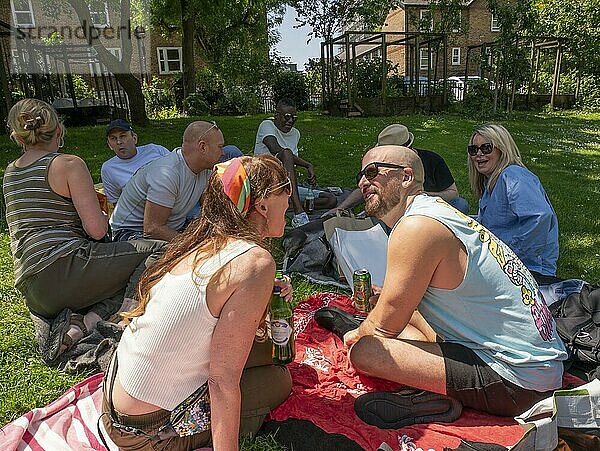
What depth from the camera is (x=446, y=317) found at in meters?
2.66

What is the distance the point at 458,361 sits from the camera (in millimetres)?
2654

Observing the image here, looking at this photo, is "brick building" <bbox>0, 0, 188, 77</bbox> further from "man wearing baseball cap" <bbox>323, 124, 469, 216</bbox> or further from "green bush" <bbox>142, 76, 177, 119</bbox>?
"man wearing baseball cap" <bbox>323, 124, 469, 216</bbox>

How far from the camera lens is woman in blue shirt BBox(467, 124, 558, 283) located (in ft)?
13.3

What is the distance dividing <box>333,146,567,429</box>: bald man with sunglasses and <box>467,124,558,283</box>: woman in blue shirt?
1.50 m

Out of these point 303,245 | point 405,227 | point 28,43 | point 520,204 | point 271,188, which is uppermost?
point 28,43

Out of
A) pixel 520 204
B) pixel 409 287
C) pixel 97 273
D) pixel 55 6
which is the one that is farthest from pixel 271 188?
pixel 55 6

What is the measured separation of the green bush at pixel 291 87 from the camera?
2381 cm

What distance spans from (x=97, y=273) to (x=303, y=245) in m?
2.16

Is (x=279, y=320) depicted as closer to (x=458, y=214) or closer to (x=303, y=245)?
(x=458, y=214)

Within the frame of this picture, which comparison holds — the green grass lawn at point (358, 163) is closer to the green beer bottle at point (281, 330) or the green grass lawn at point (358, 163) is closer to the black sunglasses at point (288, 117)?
the green beer bottle at point (281, 330)

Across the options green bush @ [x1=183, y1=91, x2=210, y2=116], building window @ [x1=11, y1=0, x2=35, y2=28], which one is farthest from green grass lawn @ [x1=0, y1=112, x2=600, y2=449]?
building window @ [x1=11, y1=0, x2=35, y2=28]

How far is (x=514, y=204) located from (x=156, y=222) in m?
2.98

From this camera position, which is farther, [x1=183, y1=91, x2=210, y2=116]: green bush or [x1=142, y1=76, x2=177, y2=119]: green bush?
[x1=142, y1=76, x2=177, y2=119]: green bush

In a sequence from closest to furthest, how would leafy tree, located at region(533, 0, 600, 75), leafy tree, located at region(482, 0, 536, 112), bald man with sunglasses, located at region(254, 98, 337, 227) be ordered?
bald man with sunglasses, located at region(254, 98, 337, 227) < leafy tree, located at region(482, 0, 536, 112) < leafy tree, located at region(533, 0, 600, 75)
